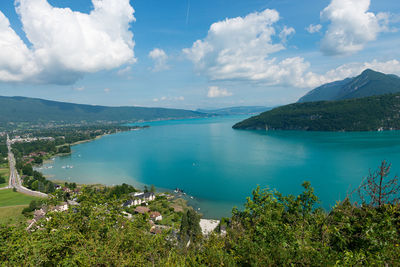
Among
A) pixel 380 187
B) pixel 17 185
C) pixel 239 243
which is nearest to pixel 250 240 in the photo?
pixel 239 243

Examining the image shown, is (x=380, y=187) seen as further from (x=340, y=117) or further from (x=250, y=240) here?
(x=340, y=117)

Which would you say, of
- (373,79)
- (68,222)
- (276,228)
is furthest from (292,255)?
→ (373,79)

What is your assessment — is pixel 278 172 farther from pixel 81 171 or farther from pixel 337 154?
pixel 81 171

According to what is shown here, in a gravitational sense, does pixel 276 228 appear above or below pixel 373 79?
below

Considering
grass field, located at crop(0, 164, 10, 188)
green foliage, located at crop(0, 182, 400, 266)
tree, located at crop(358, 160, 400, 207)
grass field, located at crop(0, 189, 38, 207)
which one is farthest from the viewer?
grass field, located at crop(0, 164, 10, 188)

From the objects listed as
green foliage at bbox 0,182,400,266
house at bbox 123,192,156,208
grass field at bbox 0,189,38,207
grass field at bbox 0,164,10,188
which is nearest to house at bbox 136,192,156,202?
house at bbox 123,192,156,208

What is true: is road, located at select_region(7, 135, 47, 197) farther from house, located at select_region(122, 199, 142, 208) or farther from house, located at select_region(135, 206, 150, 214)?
house, located at select_region(135, 206, 150, 214)
